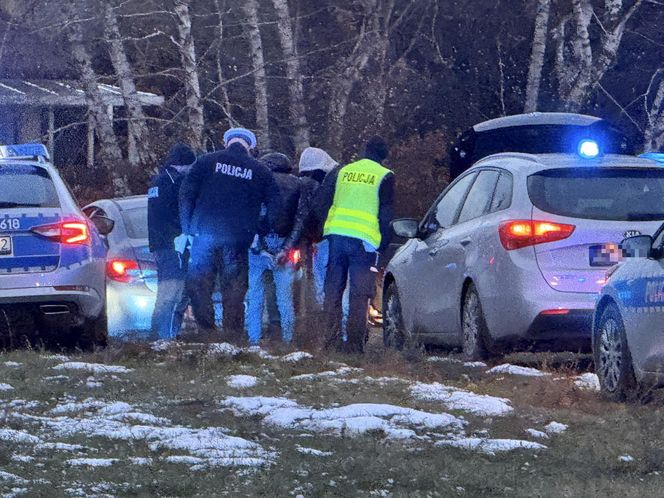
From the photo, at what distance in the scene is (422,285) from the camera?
11398 mm

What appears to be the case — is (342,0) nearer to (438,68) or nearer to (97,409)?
(438,68)

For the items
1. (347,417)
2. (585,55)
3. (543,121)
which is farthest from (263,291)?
(585,55)

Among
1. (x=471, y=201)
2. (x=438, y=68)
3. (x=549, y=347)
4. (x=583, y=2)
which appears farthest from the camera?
(x=438, y=68)

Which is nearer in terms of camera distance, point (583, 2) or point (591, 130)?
point (591, 130)

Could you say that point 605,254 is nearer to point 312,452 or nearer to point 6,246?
point 312,452

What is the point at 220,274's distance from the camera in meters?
11.5

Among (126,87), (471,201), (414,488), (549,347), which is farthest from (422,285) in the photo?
(126,87)

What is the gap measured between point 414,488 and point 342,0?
28.3 meters

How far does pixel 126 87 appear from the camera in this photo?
24.9 metres

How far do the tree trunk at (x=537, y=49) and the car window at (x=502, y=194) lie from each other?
17.3m

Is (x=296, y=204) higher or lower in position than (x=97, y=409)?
higher

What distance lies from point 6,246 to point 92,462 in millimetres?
4461

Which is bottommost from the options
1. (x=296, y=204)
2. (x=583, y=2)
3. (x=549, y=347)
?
(x=549, y=347)

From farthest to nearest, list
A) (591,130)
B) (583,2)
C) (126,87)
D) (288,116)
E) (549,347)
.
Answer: (288,116) < (583,2) < (126,87) < (591,130) < (549,347)
